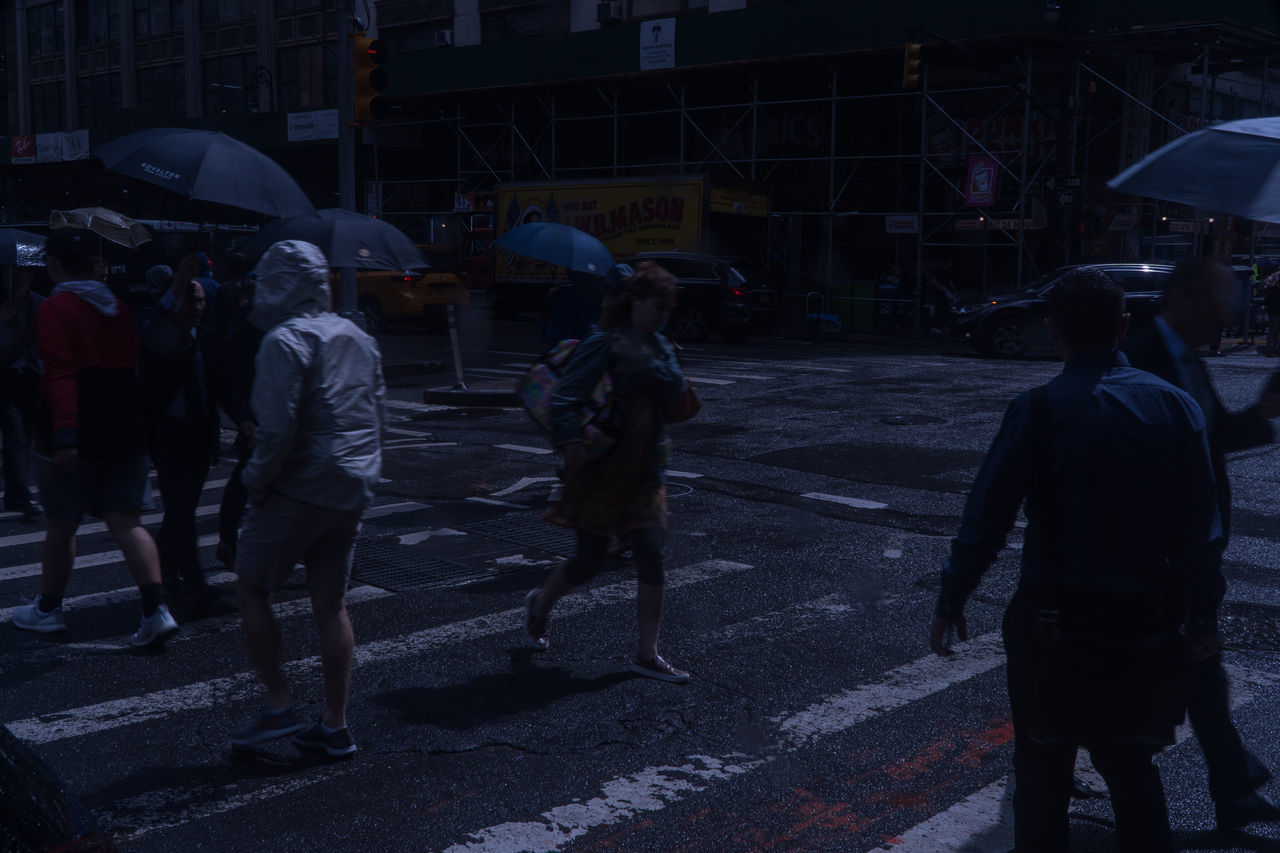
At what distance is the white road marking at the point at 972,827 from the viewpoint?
3738mm

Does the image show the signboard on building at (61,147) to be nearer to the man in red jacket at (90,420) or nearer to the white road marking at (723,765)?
the man in red jacket at (90,420)

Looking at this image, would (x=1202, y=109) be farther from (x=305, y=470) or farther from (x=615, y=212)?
(x=305, y=470)

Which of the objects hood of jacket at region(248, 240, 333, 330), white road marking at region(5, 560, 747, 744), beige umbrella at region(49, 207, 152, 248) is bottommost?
white road marking at region(5, 560, 747, 744)

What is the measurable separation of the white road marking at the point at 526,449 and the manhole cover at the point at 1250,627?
6293 millimetres

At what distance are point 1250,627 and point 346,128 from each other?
443 inches

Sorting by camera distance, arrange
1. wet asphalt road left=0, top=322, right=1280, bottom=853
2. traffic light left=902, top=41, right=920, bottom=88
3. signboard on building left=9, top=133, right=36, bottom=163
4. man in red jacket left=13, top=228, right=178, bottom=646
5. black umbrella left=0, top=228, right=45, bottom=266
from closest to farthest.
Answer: wet asphalt road left=0, top=322, right=1280, bottom=853 → man in red jacket left=13, top=228, right=178, bottom=646 → black umbrella left=0, top=228, right=45, bottom=266 → traffic light left=902, top=41, right=920, bottom=88 → signboard on building left=9, top=133, right=36, bottom=163

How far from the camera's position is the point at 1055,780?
9.85 ft

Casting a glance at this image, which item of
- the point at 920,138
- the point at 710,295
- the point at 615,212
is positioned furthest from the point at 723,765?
the point at 920,138

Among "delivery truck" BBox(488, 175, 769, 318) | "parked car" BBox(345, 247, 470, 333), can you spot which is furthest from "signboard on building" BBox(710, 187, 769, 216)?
"parked car" BBox(345, 247, 470, 333)

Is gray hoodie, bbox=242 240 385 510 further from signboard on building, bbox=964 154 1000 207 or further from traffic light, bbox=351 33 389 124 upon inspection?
signboard on building, bbox=964 154 1000 207

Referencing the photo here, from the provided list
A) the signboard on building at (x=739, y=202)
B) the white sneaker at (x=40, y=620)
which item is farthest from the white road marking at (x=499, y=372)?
the white sneaker at (x=40, y=620)

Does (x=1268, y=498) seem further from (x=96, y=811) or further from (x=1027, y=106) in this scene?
(x=1027, y=106)

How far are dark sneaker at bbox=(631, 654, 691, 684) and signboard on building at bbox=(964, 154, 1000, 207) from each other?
73.5ft

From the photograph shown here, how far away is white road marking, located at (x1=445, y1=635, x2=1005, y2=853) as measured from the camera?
3785 millimetres
